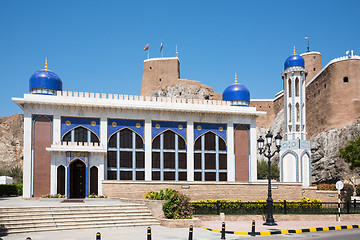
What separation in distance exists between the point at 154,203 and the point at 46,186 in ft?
37.0

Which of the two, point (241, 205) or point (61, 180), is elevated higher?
point (61, 180)

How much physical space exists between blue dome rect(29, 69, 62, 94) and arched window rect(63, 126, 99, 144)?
11.2ft

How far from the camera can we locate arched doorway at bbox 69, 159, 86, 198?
87.4 ft

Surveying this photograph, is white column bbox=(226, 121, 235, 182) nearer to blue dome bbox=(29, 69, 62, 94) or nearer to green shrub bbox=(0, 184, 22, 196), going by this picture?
blue dome bbox=(29, 69, 62, 94)

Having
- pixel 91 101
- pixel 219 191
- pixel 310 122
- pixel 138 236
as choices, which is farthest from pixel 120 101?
pixel 310 122

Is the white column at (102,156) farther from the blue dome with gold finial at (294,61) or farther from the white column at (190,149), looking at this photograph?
the blue dome with gold finial at (294,61)

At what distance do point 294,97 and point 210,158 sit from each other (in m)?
9.25

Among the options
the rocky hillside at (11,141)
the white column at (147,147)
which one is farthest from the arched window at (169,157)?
the rocky hillside at (11,141)

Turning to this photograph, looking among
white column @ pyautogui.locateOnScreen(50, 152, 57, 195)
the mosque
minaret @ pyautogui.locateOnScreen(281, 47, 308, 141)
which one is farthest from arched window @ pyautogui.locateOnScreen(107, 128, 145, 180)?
minaret @ pyautogui.locateOnScreen(281, 47, 308, 141)

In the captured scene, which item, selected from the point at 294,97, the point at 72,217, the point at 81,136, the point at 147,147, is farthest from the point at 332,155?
the point at 72,217

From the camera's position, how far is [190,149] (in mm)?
30578

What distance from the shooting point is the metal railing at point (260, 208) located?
20781 millimetres

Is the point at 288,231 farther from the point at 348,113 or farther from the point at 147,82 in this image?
the point at 147,82

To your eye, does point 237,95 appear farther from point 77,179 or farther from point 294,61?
point 77,179
